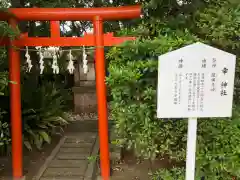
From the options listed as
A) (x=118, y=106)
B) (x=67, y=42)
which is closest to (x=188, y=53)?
(x=118, y=106)

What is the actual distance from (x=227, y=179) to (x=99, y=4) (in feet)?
16.7

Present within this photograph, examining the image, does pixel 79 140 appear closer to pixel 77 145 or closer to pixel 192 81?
pixel 77 145

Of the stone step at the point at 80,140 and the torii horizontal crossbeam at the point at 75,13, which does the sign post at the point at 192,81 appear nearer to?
the torii horizontal crossbeam at the point at 75,13

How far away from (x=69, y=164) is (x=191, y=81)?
3.27 meters

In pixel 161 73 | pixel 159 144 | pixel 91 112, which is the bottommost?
pixel 91 112

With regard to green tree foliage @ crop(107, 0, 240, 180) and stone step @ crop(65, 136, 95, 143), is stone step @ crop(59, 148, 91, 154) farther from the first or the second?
green tree foliage @ crop(107, 0, 240, 180)

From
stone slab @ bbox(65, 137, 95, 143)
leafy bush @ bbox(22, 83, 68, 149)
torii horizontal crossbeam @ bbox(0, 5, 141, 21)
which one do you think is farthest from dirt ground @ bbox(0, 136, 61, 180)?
torii horizontal crossbeam @ bbox(0, 5, 141, 21)

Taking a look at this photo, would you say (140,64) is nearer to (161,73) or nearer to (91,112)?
(161,73)

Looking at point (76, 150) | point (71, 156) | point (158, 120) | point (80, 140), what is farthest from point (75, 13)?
point (80, 140)

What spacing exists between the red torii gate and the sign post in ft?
5.62

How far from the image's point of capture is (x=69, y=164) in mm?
5172

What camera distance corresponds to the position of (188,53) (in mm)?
2748

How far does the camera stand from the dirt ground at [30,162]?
4.88m

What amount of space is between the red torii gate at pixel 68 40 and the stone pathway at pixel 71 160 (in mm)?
433
